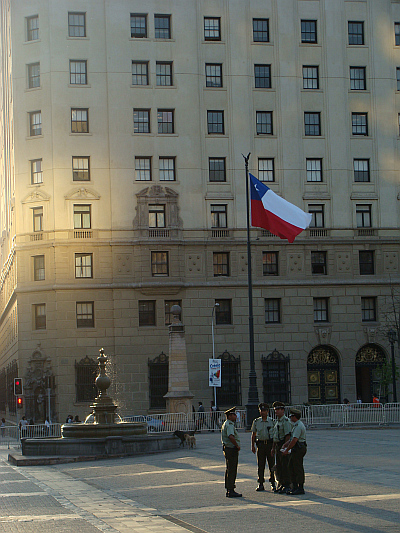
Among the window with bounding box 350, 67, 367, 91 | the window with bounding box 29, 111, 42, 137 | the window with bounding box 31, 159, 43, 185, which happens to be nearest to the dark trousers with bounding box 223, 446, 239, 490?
the window with bounding box 31, 159, 43, 185

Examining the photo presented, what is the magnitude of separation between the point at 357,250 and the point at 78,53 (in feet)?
75.7

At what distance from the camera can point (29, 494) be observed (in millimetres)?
19109

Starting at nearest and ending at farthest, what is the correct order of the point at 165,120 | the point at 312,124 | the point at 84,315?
the point at 84,315
the point at 165,120
the point at 312,124

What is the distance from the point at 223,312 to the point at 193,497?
1516 inches

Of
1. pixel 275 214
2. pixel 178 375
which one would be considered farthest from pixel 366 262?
pixel 178 375

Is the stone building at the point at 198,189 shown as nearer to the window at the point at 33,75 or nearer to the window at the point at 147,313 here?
the window at the point at 147,313

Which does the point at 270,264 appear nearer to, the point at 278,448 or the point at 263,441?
the point at 263,441

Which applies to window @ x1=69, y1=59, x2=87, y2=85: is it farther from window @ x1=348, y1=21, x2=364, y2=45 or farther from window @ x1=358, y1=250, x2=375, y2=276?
window @ x1=358, y1=250, x2=375, y2=276

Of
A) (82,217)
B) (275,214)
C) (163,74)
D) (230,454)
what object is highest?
(163,74)

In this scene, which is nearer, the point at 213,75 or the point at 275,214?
the point at 275,214

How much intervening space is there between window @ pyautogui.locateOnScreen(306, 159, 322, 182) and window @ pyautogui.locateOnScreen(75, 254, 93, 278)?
639 inches

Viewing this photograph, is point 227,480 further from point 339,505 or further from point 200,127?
point 200,127

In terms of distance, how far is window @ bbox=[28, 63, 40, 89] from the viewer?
2211 inches

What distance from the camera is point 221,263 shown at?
183 ft
